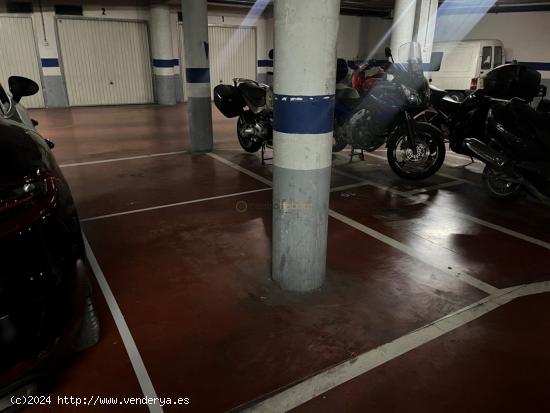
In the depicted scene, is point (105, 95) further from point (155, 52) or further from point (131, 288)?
point (131, 288)

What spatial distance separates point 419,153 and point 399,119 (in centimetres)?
46

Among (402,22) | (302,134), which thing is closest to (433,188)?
(302,134)

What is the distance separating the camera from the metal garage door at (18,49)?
37.5 ft

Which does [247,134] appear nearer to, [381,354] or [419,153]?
[419,153]

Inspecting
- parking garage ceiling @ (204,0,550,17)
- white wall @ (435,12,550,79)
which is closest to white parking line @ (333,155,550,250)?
parking garage ceiling @ (204,0,550,17)

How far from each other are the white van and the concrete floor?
9368 millimetres

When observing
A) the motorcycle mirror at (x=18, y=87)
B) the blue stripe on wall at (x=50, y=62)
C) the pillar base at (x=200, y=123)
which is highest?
the blue stripe on wall at (x=50, y=62)

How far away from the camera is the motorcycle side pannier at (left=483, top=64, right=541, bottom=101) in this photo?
15.2ft

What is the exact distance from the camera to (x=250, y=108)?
601cm

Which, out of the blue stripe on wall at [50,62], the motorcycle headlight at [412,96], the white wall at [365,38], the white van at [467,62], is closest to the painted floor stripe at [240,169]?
the motorcycle headlight at [412,96]

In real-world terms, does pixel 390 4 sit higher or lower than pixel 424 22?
higher

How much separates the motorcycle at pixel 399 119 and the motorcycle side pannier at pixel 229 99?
1.66m

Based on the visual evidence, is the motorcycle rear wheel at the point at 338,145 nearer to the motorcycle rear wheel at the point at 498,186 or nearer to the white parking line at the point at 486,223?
the white parking line at the point at 486,223

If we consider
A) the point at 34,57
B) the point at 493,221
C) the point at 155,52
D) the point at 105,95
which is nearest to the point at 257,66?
the point at 155,52
